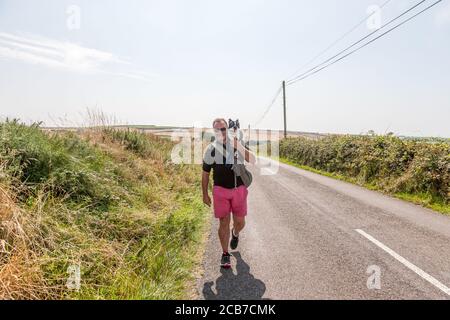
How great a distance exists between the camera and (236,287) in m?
4.27

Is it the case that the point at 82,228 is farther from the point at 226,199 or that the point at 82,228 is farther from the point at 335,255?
the point at 335,255

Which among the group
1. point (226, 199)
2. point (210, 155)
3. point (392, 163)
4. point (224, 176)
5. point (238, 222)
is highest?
point (210, 155)

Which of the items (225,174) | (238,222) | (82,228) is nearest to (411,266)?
(238,222)

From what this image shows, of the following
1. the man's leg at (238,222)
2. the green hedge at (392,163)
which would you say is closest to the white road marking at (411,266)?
the man's leg at (238,222)

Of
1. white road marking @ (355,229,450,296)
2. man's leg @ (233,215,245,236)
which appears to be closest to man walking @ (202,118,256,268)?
man's leg @ (233,215,245,236)

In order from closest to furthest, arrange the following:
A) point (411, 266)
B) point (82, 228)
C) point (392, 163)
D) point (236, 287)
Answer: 1. point (236, 287)
2. point (411, 266)
3. point (82, 228)
4. point (392, 163)

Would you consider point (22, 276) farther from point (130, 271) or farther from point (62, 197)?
point (62, 197)

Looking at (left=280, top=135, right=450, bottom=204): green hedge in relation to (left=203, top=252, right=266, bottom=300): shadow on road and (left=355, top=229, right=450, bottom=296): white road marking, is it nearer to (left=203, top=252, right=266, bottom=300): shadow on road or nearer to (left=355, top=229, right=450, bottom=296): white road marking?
(left=355, top=229, right=450, bottom=296): white road marking

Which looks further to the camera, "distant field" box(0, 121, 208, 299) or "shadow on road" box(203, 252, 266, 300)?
"shadow on road" box(203, 252, 266, 300)

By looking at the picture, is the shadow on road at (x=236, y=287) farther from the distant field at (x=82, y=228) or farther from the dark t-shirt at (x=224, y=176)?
the dark t-shirt at (x=224, y=176)

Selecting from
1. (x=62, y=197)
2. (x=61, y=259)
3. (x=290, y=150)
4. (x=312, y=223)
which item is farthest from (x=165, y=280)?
(x=290, y=150)

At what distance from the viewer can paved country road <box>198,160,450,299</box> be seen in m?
4.13

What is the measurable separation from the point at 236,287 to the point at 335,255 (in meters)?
1.96

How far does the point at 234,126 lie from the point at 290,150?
94.1ft
